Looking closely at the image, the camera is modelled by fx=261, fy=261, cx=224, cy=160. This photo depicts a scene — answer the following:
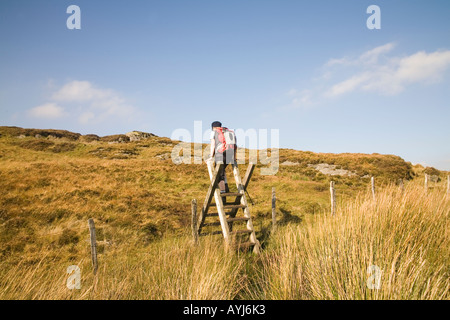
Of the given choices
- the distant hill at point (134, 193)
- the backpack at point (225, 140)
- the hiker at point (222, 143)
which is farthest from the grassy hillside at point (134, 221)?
the backpack at point (225, 140)

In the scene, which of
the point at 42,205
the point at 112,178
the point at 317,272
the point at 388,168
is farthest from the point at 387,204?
the point at 388,168

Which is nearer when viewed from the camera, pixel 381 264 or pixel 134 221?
pixel 381 264

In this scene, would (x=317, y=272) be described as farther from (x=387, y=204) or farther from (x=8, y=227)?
(x=8, y=227)

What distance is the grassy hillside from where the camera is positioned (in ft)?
12.7

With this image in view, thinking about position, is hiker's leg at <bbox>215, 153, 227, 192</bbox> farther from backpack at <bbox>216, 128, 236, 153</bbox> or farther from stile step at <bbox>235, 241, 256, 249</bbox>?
stile step at <bbox>235, 241, 256, 249</bbox>

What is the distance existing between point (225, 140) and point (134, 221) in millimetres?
7076

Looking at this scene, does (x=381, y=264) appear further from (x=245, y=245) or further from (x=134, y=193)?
(x=134, y=193)

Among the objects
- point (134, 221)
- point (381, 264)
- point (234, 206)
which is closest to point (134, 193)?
point (134, 221)

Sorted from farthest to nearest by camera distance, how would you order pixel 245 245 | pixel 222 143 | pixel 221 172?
pixel 221 172 < pixel 222 143 < pixel 245 245

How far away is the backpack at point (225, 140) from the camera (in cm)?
639

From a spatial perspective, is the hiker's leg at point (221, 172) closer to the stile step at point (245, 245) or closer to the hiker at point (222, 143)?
the hiker at point (222, 143)

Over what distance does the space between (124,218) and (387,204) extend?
10.3 meters

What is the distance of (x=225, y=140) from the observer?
643 centimetres

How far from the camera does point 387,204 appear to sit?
477cm
